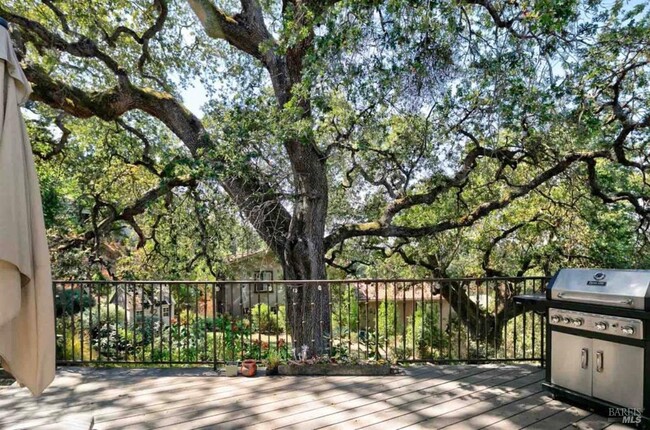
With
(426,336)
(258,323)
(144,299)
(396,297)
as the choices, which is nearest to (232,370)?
(258,323)

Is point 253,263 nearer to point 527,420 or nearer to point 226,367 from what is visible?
point 226,367

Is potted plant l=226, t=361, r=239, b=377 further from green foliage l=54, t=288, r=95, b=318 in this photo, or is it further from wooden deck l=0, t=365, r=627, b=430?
green foliage l=54, t=288, r=95, b=318

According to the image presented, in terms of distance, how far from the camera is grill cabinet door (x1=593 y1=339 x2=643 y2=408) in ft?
8.29

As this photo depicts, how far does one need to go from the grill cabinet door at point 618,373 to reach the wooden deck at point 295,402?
176 mm

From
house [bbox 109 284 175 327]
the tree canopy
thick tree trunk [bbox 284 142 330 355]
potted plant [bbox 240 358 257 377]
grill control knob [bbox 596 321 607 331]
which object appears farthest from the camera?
thick tree trunk [bbox 284 142 330 355]

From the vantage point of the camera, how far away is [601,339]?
8.96 ft

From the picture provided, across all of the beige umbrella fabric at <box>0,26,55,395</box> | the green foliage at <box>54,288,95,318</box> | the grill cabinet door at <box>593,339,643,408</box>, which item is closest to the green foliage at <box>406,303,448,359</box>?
the grill cabinet door at <box>593,339,643,408</box>

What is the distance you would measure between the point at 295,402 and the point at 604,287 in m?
2.40

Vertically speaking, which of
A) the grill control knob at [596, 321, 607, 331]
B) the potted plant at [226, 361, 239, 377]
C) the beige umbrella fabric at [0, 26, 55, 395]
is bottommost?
the potted plant at [226, 361, 239, 377]

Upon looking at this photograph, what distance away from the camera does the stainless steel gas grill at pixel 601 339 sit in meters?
2.52

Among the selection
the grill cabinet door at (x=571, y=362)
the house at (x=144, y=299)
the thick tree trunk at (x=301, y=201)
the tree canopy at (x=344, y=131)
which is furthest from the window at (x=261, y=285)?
the grill cabinet door at (x=571, y=362)

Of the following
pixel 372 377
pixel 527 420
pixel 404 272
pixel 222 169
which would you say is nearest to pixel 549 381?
pixel 527 420

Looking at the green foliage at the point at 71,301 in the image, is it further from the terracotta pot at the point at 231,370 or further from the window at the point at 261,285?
the window at the point at 261,285
